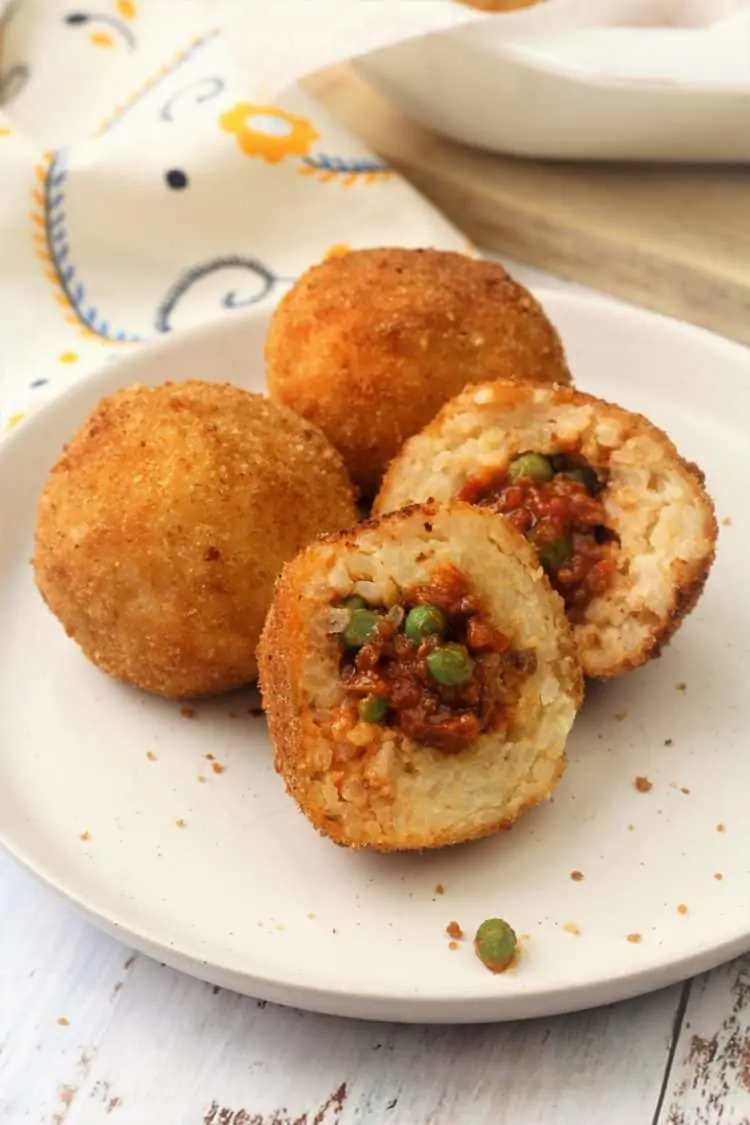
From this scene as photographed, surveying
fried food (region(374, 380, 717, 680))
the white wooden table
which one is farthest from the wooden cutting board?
the white wooden table

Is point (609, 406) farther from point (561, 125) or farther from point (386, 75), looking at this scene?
point (386, 75)

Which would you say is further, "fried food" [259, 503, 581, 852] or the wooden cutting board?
the wooden cutting board

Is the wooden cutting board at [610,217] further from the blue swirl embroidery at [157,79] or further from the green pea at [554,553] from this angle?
the green pea at [554,553]

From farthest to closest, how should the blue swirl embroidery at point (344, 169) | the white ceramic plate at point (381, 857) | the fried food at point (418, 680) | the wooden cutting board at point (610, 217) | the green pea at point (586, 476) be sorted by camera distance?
the blue swirl embroidery at point (344, 169) < the wooden cutting board at point (610, 217) < the green pea at point (586, 476) < the fried food at point (418, 680) < the white ceramic plate at point (381, 857)

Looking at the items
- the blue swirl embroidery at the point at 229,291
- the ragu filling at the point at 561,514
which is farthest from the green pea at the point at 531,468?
the blue swirl embroidery at the point at 229,291

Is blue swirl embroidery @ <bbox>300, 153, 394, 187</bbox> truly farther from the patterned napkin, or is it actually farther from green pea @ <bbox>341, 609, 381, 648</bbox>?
green pea @ <bbox>341, 609, 381, 648</bbox>

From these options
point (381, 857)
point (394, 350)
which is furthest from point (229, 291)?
point (381, 857)
